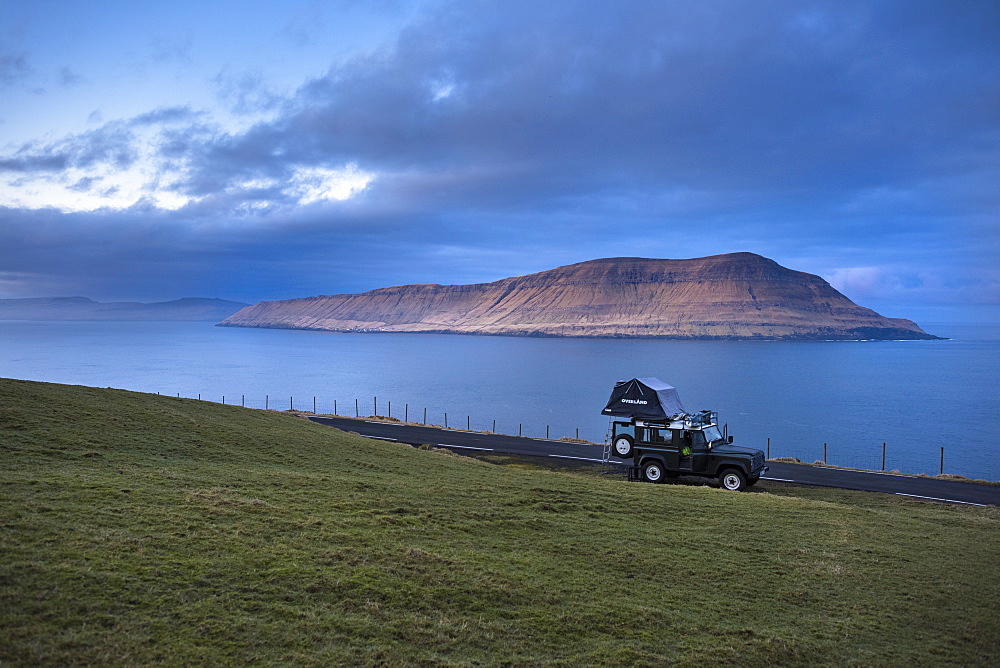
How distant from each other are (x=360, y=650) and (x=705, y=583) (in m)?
6.22

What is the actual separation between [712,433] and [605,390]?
70399mm

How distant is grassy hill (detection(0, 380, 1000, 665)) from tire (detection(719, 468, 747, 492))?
445cm

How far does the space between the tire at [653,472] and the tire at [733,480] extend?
2.07m

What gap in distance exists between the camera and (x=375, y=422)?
44.0 metres

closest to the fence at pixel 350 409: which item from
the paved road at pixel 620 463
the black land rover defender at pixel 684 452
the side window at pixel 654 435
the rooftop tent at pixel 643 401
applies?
the paved road at pixel 620 463

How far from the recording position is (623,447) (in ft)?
75.7

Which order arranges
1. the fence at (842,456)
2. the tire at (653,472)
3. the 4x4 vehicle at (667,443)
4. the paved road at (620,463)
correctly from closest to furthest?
the 4x4 vehicle at (667,443), the tire at (653,472), the paved road at (620,463), the fence at (842,456)

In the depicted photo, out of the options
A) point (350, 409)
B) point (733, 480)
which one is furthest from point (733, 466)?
point (350, 409)

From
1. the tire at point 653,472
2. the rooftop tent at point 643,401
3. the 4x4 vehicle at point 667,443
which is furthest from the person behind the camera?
the rooftop tent at point 643,401

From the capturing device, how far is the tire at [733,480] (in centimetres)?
2142

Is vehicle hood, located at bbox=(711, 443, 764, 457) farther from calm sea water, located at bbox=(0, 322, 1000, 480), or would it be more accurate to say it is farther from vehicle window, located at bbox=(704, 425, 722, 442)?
calm sea water, located at bbox=(0, 322, 1000, 480)

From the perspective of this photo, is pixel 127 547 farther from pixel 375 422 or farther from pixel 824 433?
pixel 824 433

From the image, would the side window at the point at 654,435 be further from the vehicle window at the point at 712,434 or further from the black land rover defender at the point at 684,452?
the vehicle window at the point at 712,434

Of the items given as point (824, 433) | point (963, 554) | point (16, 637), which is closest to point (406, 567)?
point (16, 637)
